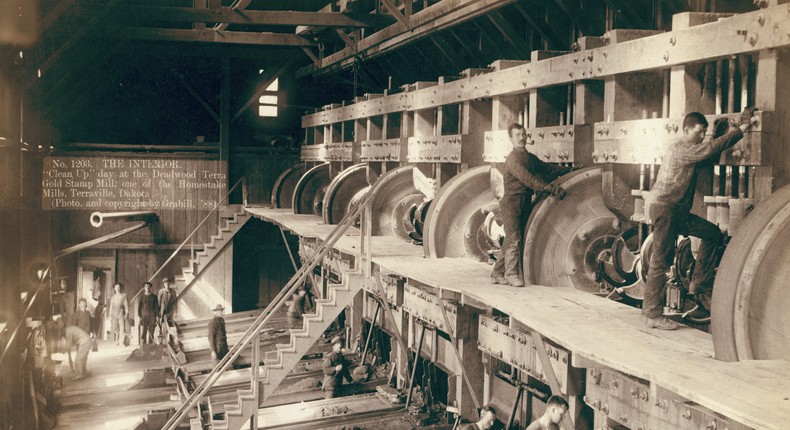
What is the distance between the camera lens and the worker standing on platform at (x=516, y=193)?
7.07 metres

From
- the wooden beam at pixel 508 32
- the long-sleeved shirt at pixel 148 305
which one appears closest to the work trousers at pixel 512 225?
the wooden beam at pixel 508 32

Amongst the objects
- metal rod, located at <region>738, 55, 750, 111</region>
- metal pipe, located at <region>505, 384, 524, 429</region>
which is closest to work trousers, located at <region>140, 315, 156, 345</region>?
metal pipe, located at <region>505, 384, 524, 429</region>

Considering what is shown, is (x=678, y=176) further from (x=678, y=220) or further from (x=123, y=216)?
(x=123, y=216)

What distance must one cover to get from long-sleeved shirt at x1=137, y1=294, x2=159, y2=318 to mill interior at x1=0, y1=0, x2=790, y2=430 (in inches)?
1.7

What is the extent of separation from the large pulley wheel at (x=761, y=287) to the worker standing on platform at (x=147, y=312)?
1628 cm

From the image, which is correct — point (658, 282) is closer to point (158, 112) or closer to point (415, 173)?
point (415, 173)

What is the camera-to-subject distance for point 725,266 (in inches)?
173

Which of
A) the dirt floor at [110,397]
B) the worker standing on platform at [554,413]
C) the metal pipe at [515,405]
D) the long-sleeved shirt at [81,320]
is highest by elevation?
the worker standing on platform at [554,413]

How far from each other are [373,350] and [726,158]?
11.0 metres

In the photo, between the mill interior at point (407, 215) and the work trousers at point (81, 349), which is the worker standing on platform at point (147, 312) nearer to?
the mill interior at point (407, 215)

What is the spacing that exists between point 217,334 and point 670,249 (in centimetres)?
1175

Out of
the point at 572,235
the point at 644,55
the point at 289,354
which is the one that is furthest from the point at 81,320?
the point at 644,55

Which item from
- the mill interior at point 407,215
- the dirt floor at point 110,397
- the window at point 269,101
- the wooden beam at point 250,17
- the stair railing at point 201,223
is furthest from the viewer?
the window at point 269,101

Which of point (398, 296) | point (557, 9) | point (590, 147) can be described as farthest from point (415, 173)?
point (590, 147)
